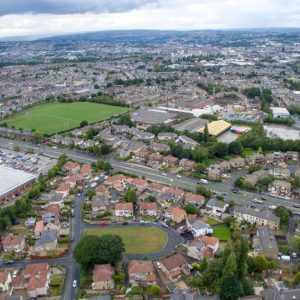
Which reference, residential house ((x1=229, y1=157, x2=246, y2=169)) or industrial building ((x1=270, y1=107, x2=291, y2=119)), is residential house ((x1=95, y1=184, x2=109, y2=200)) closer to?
residential house ((x1=229, y1=157, x2=246, y2=169))

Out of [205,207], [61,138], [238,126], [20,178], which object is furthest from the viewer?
[238,126]

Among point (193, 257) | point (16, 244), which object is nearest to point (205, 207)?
point (193, 257)

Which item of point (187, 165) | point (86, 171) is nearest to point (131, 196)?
point (86, 171)

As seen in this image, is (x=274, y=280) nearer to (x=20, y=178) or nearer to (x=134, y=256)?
→ (x=134, y=256)

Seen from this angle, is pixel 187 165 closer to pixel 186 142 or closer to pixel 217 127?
pixel 186 142

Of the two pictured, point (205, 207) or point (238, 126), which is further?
point (238, 126)

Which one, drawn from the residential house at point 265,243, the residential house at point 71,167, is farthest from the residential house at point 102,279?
the residential house at point 71,167
